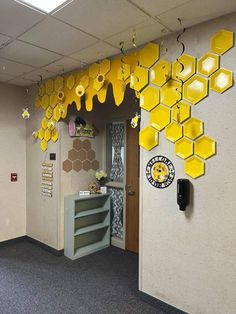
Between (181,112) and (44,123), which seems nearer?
(181,112)

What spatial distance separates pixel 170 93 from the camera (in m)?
2.12

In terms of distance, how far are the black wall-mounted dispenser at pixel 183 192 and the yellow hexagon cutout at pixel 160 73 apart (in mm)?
938

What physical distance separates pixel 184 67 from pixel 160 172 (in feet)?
3.18

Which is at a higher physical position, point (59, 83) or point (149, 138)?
point (59, 83)

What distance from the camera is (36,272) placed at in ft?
9.50

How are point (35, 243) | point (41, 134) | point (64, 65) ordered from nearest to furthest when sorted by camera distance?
point (64, 65), point (41, 134), point (35, 243)

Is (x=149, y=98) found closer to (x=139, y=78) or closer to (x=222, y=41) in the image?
(x=139, y=78)

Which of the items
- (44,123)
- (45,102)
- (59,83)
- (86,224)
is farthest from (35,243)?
(59,83)

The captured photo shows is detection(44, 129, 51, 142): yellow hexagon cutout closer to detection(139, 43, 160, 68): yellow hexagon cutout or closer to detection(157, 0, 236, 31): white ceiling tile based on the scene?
detection(139, 43, 160, 68): yellow hexagon cutout

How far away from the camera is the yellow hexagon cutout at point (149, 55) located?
2.21 m

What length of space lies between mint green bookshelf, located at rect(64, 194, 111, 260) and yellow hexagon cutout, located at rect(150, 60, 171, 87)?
194 cm

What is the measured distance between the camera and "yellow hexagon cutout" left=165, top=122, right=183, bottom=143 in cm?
207

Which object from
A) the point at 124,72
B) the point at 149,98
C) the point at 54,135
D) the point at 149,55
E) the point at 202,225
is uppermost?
the point at 149,55

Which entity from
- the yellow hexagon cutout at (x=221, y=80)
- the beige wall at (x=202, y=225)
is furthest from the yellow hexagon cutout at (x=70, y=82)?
the yellow hexagon cutout at (x=221, y=80)
